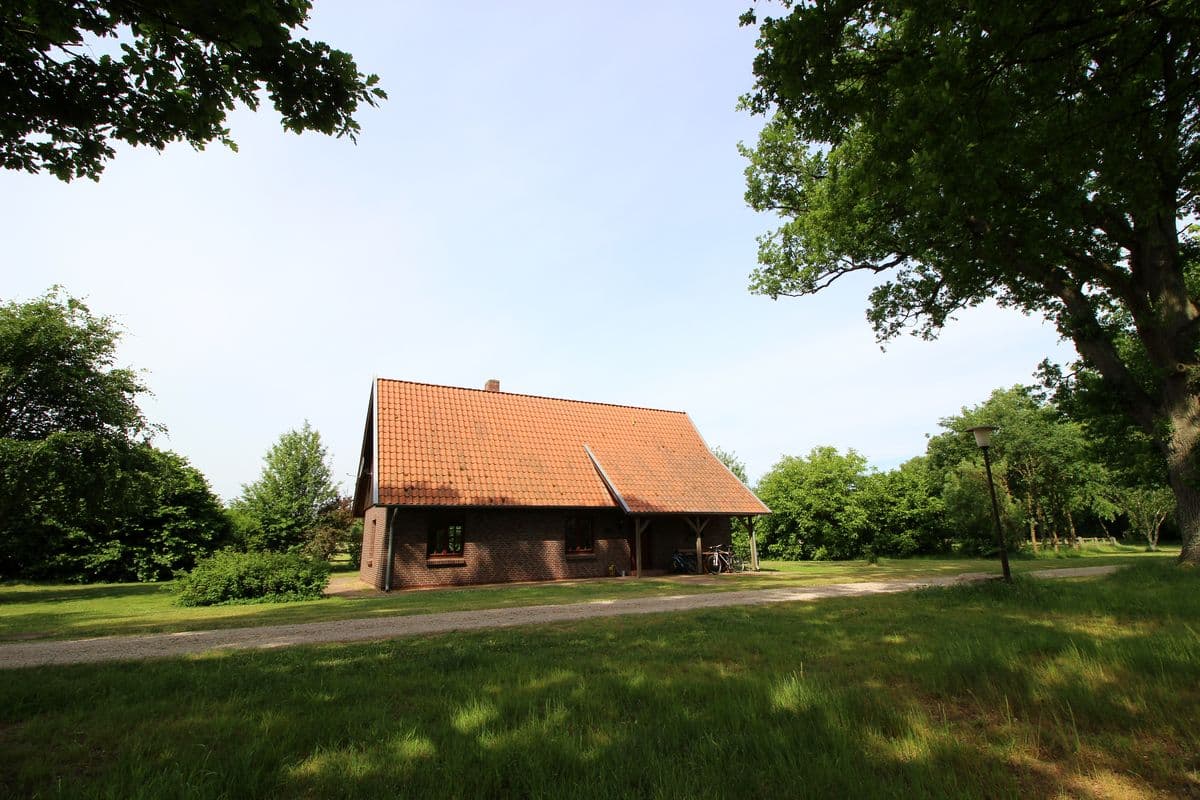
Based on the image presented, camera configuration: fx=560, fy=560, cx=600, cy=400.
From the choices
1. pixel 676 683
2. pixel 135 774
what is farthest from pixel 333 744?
pixel 676 683

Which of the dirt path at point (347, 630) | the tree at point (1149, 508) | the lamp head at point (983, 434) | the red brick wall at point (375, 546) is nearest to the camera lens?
the dirt path at point (347, 630)

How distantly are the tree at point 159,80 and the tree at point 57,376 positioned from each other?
1595cm

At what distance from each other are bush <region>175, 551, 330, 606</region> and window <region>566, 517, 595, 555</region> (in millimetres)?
8375

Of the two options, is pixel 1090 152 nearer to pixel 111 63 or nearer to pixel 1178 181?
pixel 1178 181

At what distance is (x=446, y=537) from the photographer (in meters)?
18.4

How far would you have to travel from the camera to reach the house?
705 inches

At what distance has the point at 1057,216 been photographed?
35.8ft

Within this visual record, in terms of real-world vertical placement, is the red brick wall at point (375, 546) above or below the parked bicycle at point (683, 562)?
above

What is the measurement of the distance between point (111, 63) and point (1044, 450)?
3875 cm

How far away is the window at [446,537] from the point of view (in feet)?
59.5

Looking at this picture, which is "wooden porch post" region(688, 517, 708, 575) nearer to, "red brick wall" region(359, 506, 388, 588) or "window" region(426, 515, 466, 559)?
"window" region(426, 515, 466, 559)

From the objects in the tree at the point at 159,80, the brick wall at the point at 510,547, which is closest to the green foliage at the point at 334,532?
the brick wall at the point at 510,547

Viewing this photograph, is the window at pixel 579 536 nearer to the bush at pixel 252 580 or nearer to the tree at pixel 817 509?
the bush at pixel 252 580

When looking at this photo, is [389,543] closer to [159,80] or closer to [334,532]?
[334,532]
